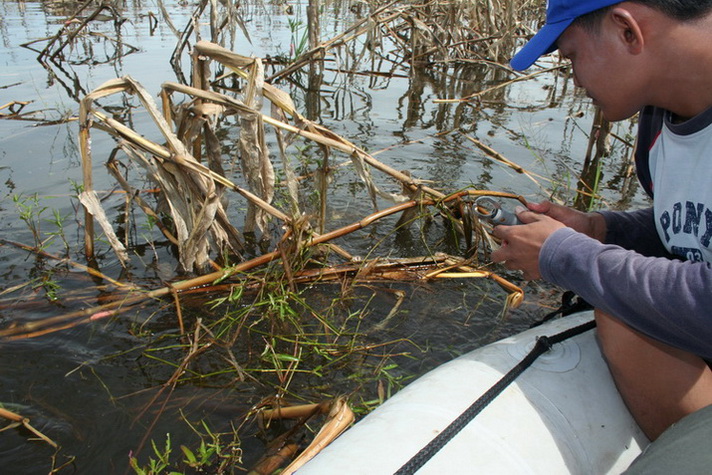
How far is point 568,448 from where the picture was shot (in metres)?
1.35

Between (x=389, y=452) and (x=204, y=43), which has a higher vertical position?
(x=204, y=43)

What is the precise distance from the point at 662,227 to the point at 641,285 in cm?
47

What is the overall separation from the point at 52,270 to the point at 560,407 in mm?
2408

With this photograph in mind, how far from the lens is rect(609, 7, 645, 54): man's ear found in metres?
1.37

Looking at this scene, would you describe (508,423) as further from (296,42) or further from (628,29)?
(296,42)

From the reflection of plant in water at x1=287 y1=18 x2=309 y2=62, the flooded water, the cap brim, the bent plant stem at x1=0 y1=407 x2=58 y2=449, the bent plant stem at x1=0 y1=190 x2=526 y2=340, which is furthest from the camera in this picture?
the reflection of plant in water at x1=287 y1=18 x2=309 y2=62

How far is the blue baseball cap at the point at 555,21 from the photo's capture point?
141cm

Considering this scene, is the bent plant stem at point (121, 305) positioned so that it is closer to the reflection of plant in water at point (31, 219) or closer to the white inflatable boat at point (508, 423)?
the reflection of plant in water at point (31, 219)

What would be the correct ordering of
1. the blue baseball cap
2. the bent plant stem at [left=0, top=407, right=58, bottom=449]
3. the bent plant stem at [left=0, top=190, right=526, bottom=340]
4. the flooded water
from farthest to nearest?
1. the bent plant stem at [left=0, top=190, right=526, bottom=340]
2. the flooded water
3. the bent plant stem at [left=0, top=407, right=58, bottom=449]
4. the blue baseball cap

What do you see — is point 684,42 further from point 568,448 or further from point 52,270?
point 52,270

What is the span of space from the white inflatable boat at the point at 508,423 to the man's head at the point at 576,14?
0.87 metres

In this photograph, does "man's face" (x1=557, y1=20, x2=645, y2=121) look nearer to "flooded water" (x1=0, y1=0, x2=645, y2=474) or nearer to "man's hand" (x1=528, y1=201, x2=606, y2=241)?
"man's hand" (x1=528, y1=201, x2=606, y2=241)

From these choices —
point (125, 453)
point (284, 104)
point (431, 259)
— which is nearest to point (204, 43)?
point (284, 104)

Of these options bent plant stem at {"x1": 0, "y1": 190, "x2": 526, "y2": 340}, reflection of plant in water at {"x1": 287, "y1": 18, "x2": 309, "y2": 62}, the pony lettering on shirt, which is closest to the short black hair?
the pony lettering on shirt
